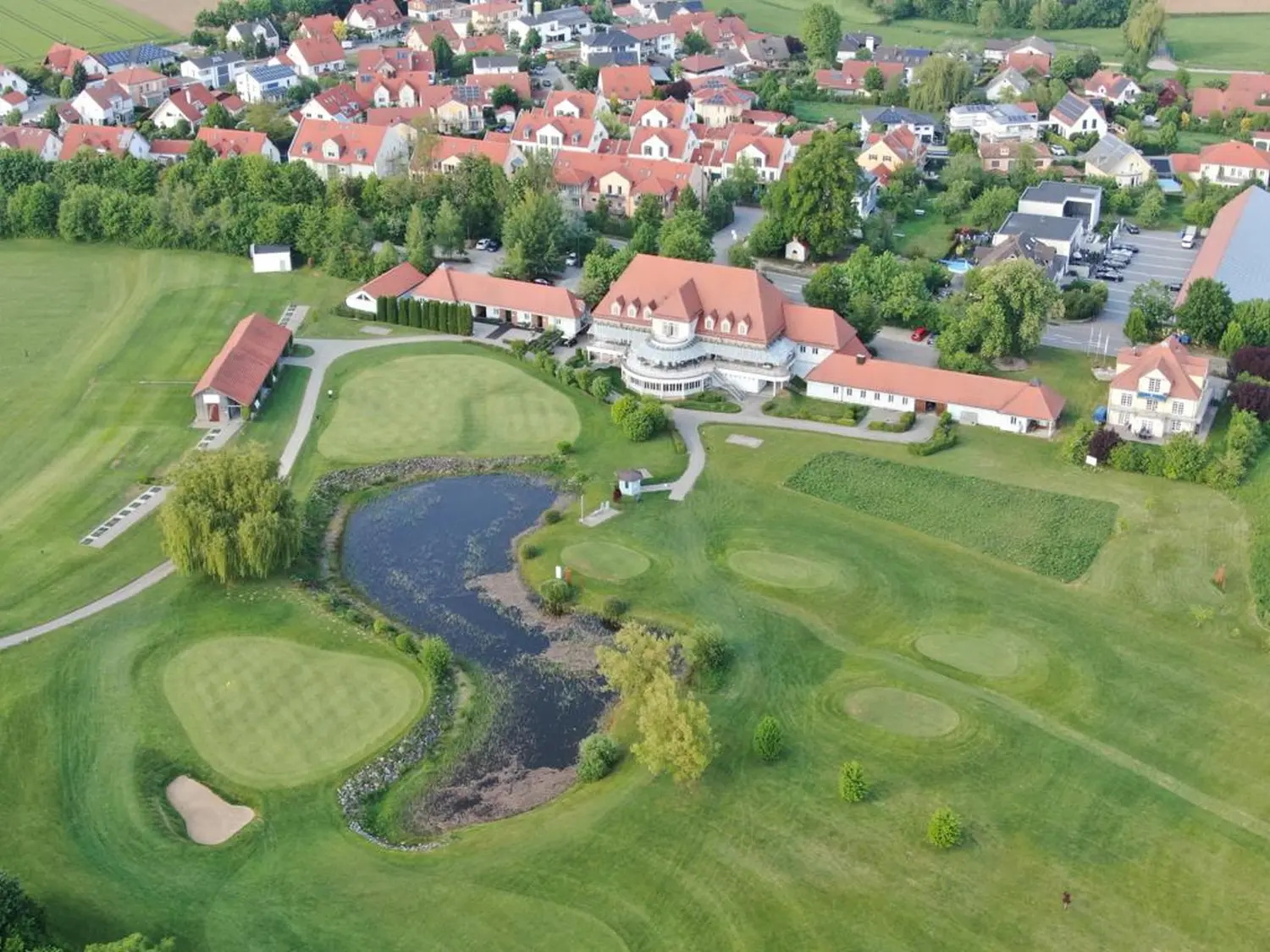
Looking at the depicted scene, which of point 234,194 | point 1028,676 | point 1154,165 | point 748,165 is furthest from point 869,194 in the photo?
point 1028,676

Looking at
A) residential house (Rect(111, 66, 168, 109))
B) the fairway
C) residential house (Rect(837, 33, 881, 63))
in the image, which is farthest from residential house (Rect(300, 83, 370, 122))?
residential house (Rect(837, 33, 881, 63))

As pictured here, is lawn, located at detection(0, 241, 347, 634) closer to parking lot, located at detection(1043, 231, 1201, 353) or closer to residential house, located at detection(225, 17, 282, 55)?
parking lot, located at detection(1043, 231, 1201, 353)

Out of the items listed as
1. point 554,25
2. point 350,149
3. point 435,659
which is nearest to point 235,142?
point 350,149

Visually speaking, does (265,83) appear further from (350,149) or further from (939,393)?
(939,393)

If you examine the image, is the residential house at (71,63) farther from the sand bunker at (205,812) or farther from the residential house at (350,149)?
the sand bunker at (205,812)

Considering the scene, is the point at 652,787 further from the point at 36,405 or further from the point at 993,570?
the point at 36,405

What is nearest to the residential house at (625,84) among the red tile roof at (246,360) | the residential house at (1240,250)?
the residential house at (1240,250)
